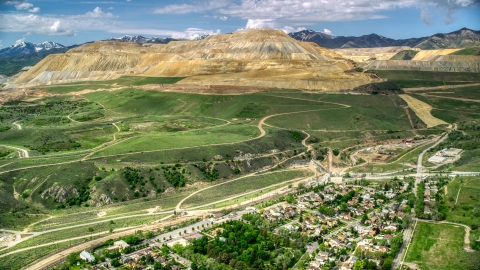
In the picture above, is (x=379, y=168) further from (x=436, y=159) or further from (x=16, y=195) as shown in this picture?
(x=16, y=195)

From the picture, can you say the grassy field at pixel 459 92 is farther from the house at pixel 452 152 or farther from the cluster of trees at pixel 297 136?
the cluster of trees at pixel 297 136

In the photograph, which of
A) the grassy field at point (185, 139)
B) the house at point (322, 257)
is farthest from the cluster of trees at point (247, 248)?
the grassy field at point (185, 139)

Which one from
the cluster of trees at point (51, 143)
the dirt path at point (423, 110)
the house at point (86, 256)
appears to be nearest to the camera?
the house at point (86, 256)

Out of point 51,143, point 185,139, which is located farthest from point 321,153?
point 51,143

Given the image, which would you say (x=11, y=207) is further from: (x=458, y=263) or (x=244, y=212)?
(x=458, y=263)

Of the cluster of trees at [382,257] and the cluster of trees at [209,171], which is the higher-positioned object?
the cluster of trees at [209,171]

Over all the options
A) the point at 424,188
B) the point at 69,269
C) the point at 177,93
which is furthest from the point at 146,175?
the point at 177,93
